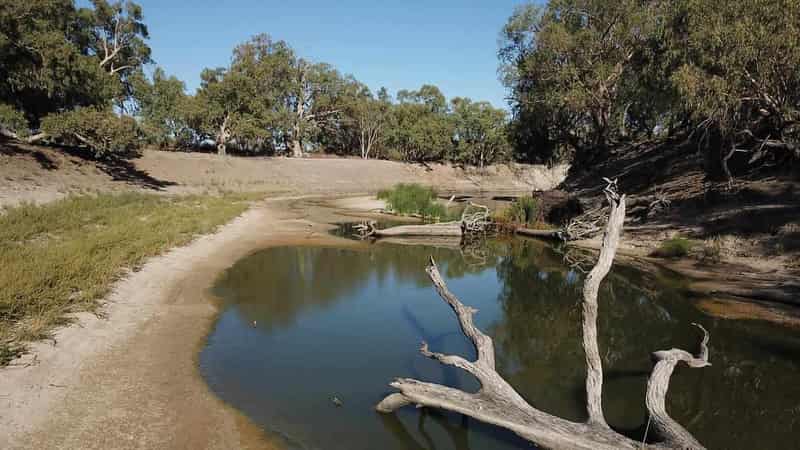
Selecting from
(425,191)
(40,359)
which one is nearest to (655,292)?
(40,359)

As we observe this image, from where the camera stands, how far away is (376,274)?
1612 cm

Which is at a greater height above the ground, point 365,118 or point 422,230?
Answer: point 365,118

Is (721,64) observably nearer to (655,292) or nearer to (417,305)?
(655,292)

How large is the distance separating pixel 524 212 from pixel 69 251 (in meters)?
22.9

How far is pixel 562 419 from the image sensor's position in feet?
17.3

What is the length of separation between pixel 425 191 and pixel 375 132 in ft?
158

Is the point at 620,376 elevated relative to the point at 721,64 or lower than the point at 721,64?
lower

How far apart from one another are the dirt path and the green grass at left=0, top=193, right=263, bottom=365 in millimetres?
479

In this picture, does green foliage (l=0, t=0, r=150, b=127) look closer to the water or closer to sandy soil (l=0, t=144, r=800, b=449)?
sandy soil (l=0, t=144, r=800, b=449)

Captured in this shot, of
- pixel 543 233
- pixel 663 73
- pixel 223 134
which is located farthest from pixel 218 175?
pixel 663 73

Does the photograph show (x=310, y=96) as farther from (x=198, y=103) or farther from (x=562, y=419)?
(x=562, y=419)

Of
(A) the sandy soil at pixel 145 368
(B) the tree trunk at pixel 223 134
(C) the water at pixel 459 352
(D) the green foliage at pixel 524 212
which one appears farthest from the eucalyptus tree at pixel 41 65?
(D) the green foliage at pixel 524 212

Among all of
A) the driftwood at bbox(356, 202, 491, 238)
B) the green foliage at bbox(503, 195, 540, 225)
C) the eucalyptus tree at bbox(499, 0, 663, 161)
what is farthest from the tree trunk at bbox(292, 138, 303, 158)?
the green foliage at bbox(503, 195, 540, 225)

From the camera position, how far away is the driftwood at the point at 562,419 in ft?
16.2
